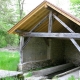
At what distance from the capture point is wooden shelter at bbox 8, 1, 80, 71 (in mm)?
8602

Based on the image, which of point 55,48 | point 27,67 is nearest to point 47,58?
point 55,48

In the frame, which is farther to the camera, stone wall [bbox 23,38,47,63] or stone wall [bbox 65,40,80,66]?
stone wall [bbox 65,40,80,66]

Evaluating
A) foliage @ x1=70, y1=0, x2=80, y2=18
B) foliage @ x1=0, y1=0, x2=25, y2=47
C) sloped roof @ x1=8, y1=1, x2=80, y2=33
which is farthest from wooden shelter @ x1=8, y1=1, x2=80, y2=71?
foliage @ x1=0, y1=0, x2=25, y2=47

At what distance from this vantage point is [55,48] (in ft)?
43.2

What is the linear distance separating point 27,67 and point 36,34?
2.14m

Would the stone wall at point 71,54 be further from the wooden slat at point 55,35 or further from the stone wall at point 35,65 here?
the wooden slat at point 55,35

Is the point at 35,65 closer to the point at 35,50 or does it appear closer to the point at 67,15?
the point at 35,50

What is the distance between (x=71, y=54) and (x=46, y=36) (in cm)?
537

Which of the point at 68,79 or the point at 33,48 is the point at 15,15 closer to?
the point at 33,48

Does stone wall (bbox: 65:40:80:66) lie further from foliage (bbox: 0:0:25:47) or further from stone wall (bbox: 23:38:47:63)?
foliage (bbox: 0:0:25:47)

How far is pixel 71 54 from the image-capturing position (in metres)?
13.9

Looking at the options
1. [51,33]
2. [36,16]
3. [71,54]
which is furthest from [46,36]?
[71,54]

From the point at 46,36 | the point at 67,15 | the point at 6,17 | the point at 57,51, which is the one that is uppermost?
the point at 6,17

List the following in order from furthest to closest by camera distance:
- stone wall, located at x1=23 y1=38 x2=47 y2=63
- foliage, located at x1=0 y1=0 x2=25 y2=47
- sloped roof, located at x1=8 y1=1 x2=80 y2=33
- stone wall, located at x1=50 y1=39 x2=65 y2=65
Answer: foliage, located at x1=0 y1=0 x2=25 y2=47
stone wall, located at x1=50 y1=39 x2=65 y2=65
stone wall, located at x1=23 y1=38 x2=47 y2=63
sloped roof, located at x1=8 y1=1 x2=80 y2=33
